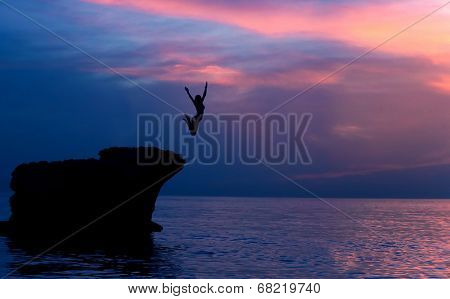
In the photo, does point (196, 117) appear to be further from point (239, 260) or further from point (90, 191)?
point (90, 191)

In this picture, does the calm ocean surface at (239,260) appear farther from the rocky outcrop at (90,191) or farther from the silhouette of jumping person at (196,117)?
the silhouette of jumping person at (196,117)

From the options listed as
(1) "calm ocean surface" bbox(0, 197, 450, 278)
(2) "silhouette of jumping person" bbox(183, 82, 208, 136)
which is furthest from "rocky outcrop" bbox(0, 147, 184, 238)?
(2) "silhouette of jumping person" bbox(183, 82, 208, 136)

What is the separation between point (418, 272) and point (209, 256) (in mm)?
15744

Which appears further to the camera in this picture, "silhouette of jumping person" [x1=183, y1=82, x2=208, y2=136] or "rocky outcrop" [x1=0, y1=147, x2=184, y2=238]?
"rocky outcrop" [x1=0, y1=147, x2=184, y2=238]

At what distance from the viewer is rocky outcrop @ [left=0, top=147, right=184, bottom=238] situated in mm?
55750

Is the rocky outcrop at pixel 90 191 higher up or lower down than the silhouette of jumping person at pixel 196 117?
lower down

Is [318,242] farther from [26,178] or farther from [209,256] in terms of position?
[26,178]

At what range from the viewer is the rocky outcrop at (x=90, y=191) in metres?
55.8

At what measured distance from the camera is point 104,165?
55.7 m

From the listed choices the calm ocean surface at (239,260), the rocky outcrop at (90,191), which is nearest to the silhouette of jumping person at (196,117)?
the calm ocean surface at (239,260)

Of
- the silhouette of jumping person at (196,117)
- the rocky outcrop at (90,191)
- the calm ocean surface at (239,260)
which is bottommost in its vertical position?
the calm ocean surface at (239,260)

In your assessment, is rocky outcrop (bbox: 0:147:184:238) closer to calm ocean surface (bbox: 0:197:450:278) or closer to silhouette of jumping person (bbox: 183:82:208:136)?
calm ocean surface (bbox: 0:197:450:278)
